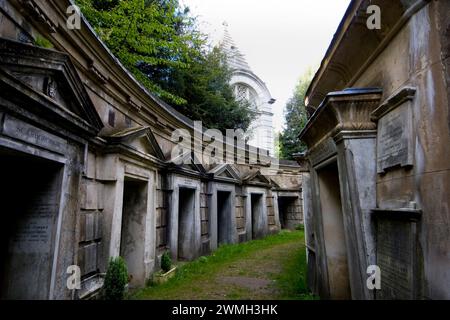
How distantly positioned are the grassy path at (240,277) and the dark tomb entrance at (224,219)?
68 cm

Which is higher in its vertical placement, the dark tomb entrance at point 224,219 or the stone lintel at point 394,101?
the stone lintel at point 394,101

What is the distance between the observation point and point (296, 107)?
81.1 ft

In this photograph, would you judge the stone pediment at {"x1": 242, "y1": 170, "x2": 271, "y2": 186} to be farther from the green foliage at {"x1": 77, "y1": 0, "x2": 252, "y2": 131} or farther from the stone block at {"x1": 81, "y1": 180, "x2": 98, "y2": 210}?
the stone block at {"x1": 81, "y1": 180, "x2": 98, "y2": 210}

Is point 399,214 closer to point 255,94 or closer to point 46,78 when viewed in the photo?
point 46,78

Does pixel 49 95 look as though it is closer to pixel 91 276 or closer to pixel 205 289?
pixel 91 276

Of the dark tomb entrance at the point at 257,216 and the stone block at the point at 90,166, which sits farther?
the dark tomb entrance at the point at 257,216

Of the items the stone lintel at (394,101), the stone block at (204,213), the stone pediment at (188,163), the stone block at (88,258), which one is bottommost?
the stone block at (88,258)

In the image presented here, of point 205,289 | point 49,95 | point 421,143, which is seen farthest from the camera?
point 205,289

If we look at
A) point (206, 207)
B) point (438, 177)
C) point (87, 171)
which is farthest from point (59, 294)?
point (206, 207)

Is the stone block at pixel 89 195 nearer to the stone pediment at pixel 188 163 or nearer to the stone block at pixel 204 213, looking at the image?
the stone pediment at pixel 188 163

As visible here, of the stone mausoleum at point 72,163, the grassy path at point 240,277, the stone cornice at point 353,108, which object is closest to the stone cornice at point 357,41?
the stone cornice at point 353,108

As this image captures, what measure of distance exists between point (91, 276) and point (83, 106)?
270 centimetres

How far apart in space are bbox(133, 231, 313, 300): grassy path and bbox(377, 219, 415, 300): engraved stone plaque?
8.36ft

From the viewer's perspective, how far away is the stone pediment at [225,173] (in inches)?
407
